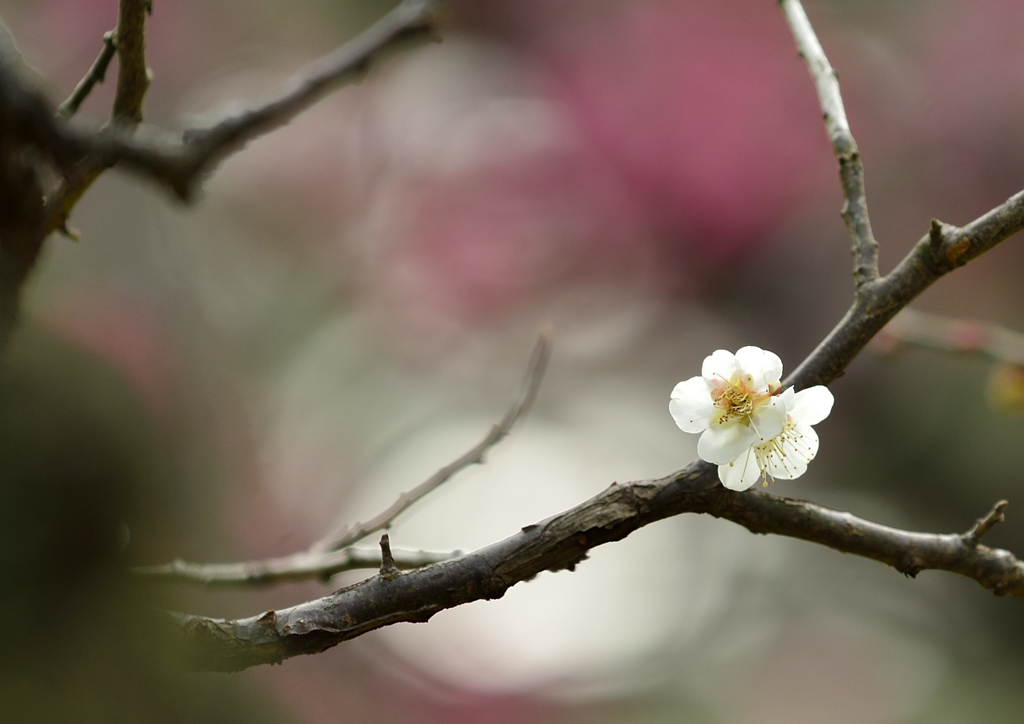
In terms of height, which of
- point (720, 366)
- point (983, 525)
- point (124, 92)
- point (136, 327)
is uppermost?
point (136, 327)

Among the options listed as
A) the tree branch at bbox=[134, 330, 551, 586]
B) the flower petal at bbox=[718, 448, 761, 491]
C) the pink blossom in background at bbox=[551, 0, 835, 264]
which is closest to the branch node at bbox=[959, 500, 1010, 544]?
the flower petal at bbox=[718, 448, 761, 491]

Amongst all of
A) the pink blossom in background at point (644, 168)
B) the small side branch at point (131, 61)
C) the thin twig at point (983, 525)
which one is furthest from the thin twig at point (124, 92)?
the pink blossom in background at point (644, 168)

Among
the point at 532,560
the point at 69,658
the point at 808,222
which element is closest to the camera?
the point at 69,658

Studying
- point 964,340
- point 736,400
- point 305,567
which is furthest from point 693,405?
point 964,340

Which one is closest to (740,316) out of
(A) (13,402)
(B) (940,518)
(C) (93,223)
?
(B) (940,518)

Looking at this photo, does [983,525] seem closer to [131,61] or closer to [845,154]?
[845,154]

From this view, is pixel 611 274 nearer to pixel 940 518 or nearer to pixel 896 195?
pixel 896 195
